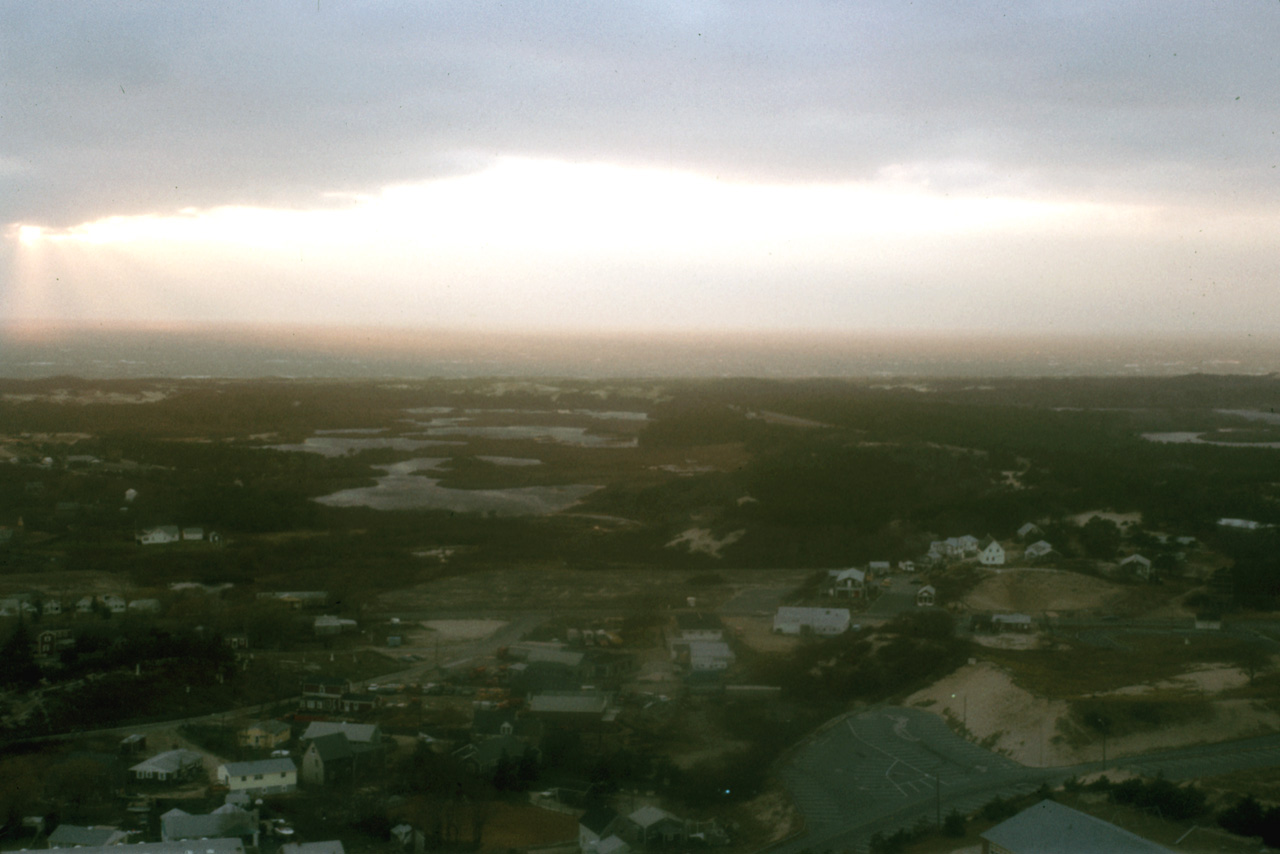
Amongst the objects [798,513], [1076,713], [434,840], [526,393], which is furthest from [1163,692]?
[526,393]

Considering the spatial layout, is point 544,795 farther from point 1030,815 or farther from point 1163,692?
point 1163,692

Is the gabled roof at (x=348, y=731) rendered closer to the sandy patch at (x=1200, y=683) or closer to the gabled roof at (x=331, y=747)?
the gabled roof at (x=331, y=747)

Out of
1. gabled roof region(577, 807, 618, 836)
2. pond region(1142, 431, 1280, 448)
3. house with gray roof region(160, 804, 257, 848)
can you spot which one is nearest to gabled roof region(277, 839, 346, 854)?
house with gray roof region(160, 804, 257, 848)

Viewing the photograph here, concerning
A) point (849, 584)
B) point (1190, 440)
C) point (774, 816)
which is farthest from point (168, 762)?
point (1190, 440)

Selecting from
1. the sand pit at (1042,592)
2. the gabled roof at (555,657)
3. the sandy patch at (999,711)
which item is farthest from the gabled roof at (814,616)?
the gabled roof at (555,657)

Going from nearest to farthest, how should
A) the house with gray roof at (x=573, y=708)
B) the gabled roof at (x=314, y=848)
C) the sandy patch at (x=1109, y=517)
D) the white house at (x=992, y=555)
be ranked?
the gabled roof at (x=314, y=848), the house with gray roof at (x=573, y=708), the white house at (x=992, y=555), the sandy patch at (x=1109, y=517)

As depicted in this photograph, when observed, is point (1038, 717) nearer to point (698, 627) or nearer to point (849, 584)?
point (698, 627)
